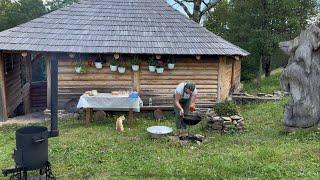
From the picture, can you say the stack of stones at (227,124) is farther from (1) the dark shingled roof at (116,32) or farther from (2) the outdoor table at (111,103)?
(1) the dark shingled roof at (116,32)

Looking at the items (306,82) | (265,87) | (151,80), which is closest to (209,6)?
(265,87)

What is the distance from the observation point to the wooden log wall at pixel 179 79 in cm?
1280

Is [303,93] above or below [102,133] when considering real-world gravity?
above

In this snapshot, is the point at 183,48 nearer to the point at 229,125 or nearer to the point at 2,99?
the point at 229,125

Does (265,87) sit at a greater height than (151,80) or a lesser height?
lesser

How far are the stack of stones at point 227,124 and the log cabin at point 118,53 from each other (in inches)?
122

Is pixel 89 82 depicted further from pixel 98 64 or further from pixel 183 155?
pixel 183 155

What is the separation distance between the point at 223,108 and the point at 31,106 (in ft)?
34.4

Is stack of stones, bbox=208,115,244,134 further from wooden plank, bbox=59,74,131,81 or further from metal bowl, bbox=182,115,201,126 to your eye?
wooden plank, bbox=59,74,131,81

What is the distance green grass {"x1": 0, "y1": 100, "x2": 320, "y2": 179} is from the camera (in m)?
6.51

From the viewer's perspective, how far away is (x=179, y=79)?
507 inches

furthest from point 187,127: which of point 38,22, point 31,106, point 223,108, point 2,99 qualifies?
point 31,106

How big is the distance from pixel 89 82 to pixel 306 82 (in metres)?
7.18

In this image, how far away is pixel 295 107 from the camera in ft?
29.2
